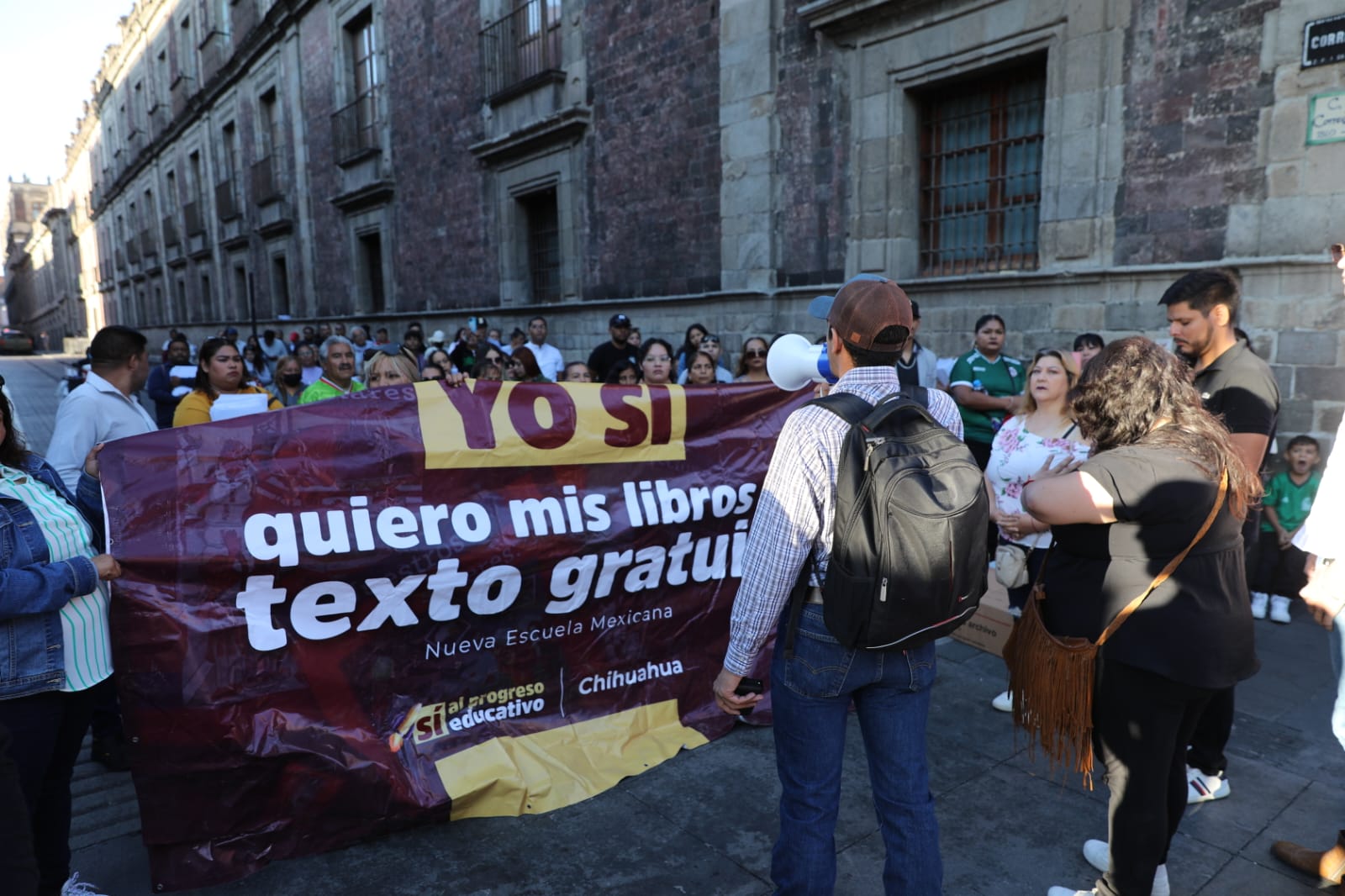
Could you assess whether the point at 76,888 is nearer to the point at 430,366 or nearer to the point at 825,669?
the point at 825,669

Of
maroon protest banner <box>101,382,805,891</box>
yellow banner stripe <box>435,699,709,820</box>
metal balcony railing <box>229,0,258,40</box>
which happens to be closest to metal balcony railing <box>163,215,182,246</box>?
metal balcony railing <box>229,0,258,40</box>

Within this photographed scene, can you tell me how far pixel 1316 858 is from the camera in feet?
8.57

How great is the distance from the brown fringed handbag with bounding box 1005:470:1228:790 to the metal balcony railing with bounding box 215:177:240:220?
26.9 metres

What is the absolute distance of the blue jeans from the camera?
6.70ft

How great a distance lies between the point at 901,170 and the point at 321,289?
1600 centimetres

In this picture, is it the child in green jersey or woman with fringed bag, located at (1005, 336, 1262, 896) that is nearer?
woman with fringed bag, located at (1005, 336, 1262, 896)

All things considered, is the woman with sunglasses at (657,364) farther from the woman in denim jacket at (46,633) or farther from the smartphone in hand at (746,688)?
the smartphone in hand at (746,688)

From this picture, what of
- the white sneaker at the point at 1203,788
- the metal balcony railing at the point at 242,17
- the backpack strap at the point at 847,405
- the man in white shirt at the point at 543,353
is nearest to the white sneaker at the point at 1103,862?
the white sneaker at the point at 1203,788

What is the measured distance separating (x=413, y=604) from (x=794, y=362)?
1624mm

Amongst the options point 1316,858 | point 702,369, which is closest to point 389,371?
point 702,369

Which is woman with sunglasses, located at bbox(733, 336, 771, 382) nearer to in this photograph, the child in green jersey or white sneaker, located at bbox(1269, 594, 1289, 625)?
the child in green jersey

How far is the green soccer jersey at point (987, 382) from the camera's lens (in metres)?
6.03

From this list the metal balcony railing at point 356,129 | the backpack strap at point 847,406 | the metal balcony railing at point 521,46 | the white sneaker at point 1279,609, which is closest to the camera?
the backpack strap at point 847,406

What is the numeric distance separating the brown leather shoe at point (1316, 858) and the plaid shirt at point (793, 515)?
199 centimetres
